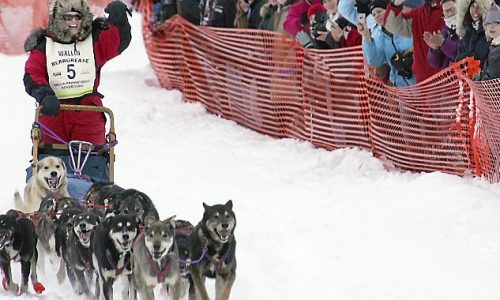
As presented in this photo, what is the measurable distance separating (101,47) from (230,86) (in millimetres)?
4787

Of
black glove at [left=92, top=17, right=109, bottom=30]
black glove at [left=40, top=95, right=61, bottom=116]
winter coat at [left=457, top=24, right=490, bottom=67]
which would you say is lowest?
black glove at [left=40, top=95, right=61, bottom=116]

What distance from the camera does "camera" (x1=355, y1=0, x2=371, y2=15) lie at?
32.0 ft

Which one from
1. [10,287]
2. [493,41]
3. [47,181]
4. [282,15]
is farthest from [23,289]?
[282,15]

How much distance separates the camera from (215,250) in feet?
18.0

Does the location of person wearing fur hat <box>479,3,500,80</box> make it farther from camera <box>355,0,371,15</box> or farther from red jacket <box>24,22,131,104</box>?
red jacket <box>24,22,131,104</box>

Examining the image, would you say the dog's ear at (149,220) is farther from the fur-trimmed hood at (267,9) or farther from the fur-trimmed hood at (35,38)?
the fur-trimmed hood at (267,9)

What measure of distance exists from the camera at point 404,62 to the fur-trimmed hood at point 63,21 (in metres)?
2.92

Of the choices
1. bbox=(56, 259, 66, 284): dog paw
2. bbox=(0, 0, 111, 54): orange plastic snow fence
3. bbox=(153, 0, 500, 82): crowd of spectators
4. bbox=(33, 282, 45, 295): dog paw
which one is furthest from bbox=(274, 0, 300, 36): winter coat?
bbox=(0, 0, 111, 54): orange plastic snow fence

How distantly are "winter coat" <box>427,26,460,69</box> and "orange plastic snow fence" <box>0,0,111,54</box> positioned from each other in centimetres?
985

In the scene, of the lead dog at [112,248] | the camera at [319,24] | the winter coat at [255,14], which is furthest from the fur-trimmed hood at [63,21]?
the winter coat at [255,14]

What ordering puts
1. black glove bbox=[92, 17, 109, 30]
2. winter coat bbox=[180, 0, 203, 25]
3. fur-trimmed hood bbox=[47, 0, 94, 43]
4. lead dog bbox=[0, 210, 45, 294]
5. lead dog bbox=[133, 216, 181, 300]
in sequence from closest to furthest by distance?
1. lead dog bbox=[133, 216, 181, 300]
2. lead dog bbox=[0, 210, 45, 294]
3. fur-trimmed hood bbox=[47, 0, 94, 43]
4. black glove bbox=[92, 17, 109, 30]
5. winter coat bbox=[180, 0, 203, 25]

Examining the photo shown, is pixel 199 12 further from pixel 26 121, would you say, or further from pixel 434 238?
pixel 434 238

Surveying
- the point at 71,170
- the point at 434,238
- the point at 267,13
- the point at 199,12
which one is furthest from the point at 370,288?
the point at 199,12

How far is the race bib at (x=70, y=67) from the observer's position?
734 centimetres
